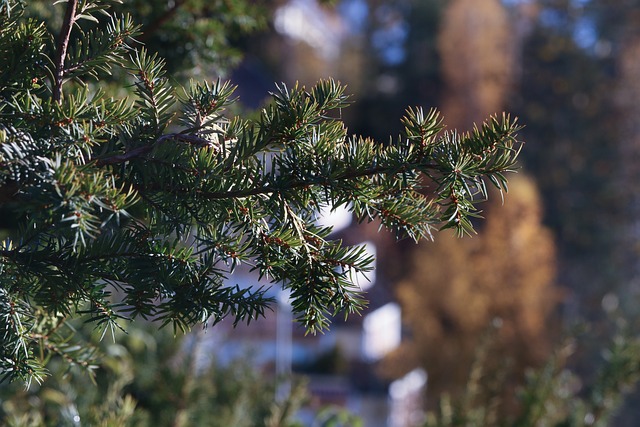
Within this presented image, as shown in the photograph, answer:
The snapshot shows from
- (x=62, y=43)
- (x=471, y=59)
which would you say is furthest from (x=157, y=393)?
(x=471, y=59)

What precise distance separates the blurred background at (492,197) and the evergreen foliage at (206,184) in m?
7.51

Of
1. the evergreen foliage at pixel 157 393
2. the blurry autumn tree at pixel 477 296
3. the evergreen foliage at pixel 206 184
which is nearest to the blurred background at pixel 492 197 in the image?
the blurry autumn tree at pixel 477 296

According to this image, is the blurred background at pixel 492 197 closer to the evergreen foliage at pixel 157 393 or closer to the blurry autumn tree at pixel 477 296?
the blurry autumn tree at pixel 477 296

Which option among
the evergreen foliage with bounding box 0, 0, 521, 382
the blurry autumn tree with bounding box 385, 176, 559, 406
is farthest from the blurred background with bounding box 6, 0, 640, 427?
the evergreen foliage with bounding box 0, 0, 521, 382

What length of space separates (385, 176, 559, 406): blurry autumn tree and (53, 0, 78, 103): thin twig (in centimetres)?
1100

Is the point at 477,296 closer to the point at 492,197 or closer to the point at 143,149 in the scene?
the point at 492,197

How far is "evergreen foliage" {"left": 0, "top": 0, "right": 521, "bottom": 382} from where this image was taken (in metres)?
0.78

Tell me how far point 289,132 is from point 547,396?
152 cm

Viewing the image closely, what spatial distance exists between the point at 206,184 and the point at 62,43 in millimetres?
220

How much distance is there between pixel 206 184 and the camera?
0.78m

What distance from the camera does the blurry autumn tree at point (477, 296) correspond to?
11617mm

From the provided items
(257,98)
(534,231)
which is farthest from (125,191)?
(534,231)

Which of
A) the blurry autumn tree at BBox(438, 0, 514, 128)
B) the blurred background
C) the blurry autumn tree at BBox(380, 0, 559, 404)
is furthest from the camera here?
the blurry autumn tree at BBox(438, 0, 514, 128)

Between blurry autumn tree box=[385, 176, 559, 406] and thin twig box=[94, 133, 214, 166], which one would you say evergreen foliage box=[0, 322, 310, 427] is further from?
blurry autumn tree box=[385, 176, 559, 406]
